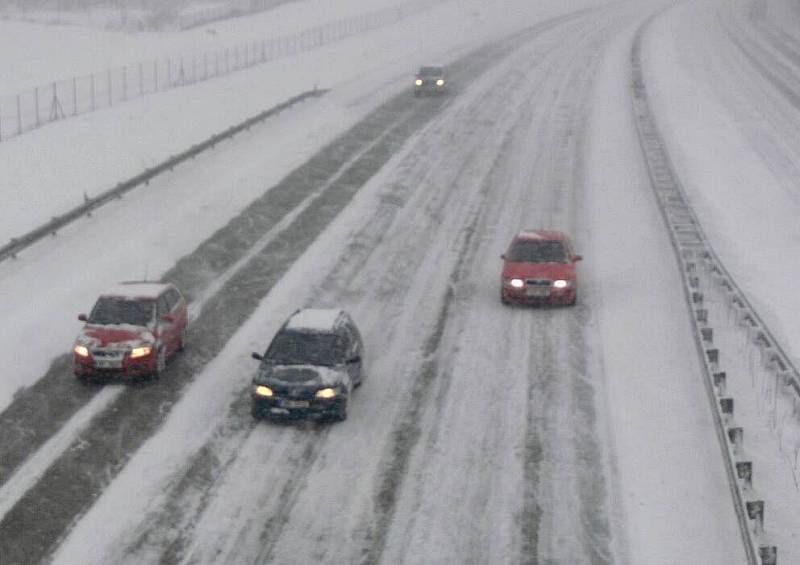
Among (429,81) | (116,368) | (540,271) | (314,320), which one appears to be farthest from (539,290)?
(429,81)

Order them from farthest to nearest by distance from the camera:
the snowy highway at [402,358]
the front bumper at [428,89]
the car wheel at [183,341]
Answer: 1. the front bumper at [428,89]
2. the car wheel at [183,341]
3. the snowy highway at [402,358]

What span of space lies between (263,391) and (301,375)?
688 mm

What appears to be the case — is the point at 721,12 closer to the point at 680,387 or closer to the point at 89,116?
the point at 89,116

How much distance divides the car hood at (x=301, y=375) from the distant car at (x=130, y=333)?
2644 mm

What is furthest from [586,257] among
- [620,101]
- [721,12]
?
[721,12]

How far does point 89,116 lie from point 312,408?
30.1 m

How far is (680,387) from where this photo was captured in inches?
983

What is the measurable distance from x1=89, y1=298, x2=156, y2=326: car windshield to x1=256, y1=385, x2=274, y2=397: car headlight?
3376mm

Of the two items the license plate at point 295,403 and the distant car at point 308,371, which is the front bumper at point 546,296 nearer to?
the distant car at point 308,371

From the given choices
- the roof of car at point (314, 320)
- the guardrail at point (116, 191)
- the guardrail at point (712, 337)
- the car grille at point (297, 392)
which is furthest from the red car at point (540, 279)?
Answer: the guardrail at point (116, 191)

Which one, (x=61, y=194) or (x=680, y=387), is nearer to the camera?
(x=680, y=387)

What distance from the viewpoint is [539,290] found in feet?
99.0

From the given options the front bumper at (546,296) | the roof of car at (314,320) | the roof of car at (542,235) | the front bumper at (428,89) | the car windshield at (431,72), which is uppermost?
the roof of car at (314,320)

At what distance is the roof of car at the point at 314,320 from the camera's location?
2420cm
